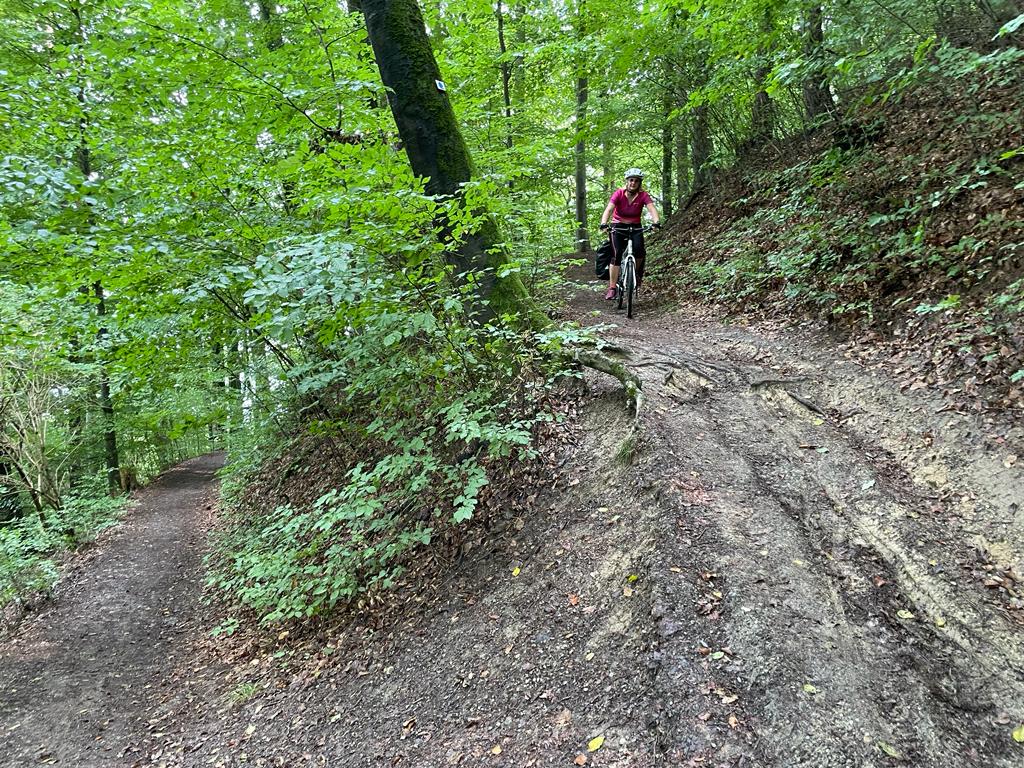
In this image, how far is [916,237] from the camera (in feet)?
18.7

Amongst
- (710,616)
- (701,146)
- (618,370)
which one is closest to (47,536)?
(618,370)

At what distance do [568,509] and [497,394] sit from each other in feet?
4.36

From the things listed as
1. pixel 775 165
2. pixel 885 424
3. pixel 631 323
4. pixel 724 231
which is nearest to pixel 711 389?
pixel 885 424

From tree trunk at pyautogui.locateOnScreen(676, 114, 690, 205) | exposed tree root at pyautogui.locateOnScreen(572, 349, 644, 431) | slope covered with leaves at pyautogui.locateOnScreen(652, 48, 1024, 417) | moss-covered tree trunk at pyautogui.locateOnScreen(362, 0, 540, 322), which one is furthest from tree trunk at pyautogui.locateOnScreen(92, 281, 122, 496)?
tree trunk at pyautogui.locateOnScreen(676, 114, 690, 205)

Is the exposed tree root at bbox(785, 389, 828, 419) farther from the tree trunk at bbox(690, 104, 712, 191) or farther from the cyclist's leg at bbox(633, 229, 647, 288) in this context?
the tree trunk at bbox(690, 104, 712, 191)

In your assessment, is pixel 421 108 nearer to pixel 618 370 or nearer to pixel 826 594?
pixel 618 370

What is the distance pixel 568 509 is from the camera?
172 inches

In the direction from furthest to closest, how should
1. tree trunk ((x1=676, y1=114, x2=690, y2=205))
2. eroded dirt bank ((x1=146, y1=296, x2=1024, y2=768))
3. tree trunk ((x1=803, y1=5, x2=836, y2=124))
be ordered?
tree trunk ((x1=676, y1=114, x2=690, y2=205))
tree trunk ((x1=803, y1=5, x2=836, y2=124))
eroded dirt bank ((x1=146, y1=296, x2=1024, y2=768))

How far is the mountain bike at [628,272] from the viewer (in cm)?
848

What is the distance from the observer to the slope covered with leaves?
457cm

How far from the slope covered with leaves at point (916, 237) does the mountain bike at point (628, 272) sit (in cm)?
109

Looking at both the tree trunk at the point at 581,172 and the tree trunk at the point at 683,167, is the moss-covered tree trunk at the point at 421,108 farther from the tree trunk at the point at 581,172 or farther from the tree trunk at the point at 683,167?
the tree trunk at the point at 683,167

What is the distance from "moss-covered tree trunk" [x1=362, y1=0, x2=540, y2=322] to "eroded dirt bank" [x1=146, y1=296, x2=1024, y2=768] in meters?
1.93

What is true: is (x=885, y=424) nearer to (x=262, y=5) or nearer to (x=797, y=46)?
(x=797, y=46)
